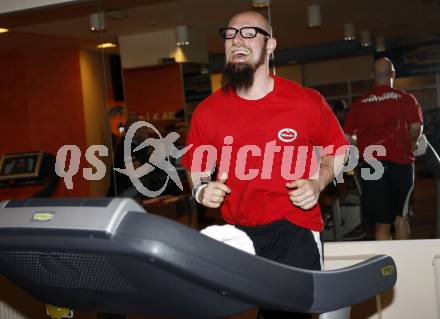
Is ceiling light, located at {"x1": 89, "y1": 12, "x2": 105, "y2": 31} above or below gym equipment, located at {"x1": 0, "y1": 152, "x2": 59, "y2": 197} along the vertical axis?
above

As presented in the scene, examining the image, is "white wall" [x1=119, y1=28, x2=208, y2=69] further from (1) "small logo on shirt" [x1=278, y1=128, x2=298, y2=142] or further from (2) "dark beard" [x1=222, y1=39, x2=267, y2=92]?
(1) "small logo on shirt" [x1=278, y1=128, x2=298, y2=142]

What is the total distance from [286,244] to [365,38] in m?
1.76

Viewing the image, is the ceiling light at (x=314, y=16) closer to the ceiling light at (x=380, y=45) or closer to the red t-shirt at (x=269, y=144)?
the ceiling light at (x=380, y=45)

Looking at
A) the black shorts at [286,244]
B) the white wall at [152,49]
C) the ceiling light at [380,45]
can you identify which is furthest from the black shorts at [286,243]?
the white wall at [152,49]

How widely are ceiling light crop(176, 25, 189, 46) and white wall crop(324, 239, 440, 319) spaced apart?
191cm

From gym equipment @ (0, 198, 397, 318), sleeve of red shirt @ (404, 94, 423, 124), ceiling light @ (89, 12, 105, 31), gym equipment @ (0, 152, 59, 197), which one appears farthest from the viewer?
gym equipment @ (0, 152, 59, 197)

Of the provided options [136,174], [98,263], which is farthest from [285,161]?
[136,174]

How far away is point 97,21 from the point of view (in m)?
3.94

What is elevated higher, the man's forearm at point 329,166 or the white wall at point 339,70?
the white wall at point 339,70

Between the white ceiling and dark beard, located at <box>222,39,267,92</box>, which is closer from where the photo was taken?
dark beard, located at <box>222,39,267,92</box>

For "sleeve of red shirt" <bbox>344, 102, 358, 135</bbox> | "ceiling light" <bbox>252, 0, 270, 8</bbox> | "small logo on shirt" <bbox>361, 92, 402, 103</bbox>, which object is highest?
"ceiling light" <bbox>252, 0, 270, 8</bbox>

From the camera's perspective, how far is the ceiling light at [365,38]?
322cm

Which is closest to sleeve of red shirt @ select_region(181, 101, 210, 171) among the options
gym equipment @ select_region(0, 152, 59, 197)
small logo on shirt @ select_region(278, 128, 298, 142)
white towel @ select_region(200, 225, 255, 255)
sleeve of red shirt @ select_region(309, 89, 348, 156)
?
small logo on shirt @ select_region(278, 128, 298, 142)

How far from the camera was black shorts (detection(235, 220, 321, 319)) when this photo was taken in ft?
6.21
